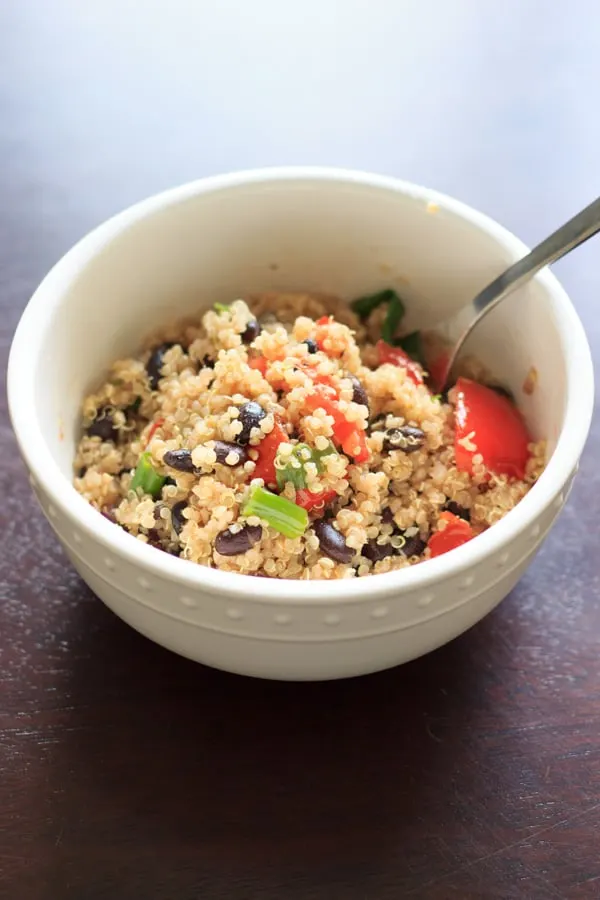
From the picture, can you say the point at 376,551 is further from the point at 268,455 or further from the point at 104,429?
the point at 104,429

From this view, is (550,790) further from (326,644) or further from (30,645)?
(30,645)

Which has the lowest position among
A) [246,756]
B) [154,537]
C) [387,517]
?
[246,756]

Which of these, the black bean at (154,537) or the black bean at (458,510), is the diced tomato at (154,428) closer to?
the black bean at (154,537)

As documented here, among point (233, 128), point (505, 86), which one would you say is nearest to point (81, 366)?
point (233, 128)

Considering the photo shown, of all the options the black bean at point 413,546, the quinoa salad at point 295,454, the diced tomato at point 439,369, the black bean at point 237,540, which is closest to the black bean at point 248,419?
the quinoa salad at point 295,454

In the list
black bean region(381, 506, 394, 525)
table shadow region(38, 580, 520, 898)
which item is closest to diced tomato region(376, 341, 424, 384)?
black bean region(381, 506, 394, 525)

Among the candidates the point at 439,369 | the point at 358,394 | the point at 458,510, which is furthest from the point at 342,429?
the point at 439,369
